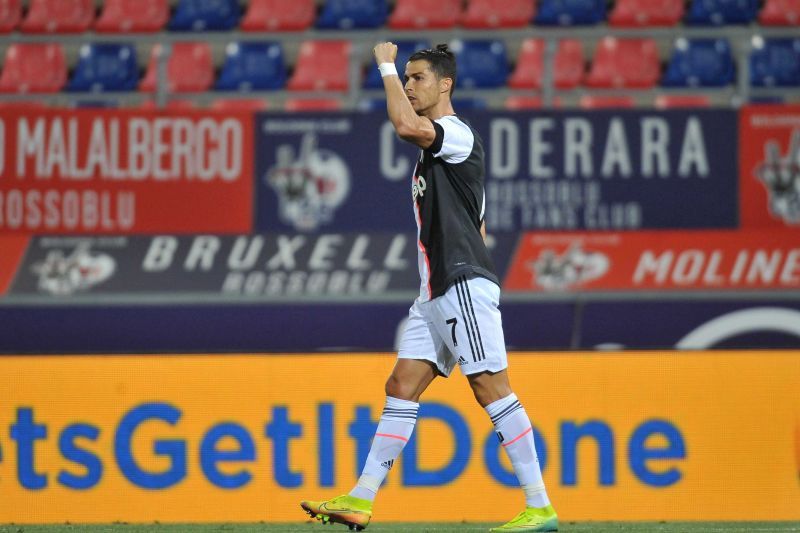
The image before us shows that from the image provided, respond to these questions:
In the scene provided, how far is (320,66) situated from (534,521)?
7.21 meters

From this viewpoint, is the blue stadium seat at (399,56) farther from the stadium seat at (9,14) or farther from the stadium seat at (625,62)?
the stadium seat at (9,14)

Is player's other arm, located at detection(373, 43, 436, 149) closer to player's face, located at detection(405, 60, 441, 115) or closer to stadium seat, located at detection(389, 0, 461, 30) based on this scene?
player's face, located at detection(405, 60, 441, 115)

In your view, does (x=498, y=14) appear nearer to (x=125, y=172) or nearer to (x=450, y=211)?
(x=125, y=172)

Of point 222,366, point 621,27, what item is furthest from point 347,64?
point 222,366

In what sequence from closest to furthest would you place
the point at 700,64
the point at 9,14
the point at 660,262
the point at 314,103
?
the point at 660,262 < the point at 314,103 < the point at 700,64 < the point at 9,14

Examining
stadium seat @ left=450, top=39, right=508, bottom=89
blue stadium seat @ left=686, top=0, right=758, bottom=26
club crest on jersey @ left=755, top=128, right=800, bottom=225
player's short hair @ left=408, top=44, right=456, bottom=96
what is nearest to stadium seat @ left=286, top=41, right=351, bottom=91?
stadium seat @ left=450, top=39, right=508, bottom=89

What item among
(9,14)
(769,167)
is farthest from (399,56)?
(9,14)

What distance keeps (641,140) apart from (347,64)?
3.00 metres

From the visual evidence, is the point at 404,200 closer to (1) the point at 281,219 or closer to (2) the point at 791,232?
(1) the point at 281,219

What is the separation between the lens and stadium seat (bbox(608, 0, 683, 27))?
11438 millimetres

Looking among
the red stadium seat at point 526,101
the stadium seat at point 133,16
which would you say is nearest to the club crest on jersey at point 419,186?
the red stadium seat at point 526,101

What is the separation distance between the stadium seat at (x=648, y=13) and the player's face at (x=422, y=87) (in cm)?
679

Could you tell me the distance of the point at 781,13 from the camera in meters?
11.2

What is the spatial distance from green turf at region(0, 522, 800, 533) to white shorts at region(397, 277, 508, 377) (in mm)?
984
